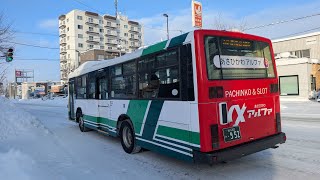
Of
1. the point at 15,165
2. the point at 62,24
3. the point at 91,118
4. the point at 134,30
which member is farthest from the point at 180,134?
the point at 134,30

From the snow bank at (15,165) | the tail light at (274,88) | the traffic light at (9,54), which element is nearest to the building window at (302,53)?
the traffic light at (9,54)

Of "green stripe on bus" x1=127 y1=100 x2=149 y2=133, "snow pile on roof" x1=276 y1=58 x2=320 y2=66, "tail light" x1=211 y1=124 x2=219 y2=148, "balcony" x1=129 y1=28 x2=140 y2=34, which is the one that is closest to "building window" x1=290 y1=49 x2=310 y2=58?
"snow pile on roof" x1=276 y1=58 x2=320 y2=66

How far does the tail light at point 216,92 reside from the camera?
560cm

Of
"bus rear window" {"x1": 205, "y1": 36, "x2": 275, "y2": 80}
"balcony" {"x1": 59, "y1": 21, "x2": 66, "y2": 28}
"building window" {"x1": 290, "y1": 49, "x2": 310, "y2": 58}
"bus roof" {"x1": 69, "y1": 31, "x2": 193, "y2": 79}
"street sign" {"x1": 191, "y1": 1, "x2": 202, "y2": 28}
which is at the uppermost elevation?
"balcony" {"x1": 59, "y1": 21, "x2": 66, "y2": 28}

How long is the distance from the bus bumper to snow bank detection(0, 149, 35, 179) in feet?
10.3

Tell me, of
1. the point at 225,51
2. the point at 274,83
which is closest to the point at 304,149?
the point at 274,83

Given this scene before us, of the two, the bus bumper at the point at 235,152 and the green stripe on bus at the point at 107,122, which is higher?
the green stripe on bus at the point at 107,122

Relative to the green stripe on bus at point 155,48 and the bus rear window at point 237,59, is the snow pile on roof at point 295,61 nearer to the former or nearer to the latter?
the bus rear window at point 237,59

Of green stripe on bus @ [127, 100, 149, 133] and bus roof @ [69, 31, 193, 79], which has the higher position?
bus roof @ [69, 31, 193, 79]

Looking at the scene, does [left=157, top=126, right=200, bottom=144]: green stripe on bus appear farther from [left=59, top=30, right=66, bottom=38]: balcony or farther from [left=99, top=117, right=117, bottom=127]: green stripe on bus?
[left=59, top=30, right=66, bottom=38]: balcony

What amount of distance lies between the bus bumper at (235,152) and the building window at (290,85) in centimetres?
2656

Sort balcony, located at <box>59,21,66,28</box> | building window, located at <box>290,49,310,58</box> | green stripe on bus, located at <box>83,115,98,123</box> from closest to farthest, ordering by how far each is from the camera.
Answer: green stripe on bus, located at <box>83,115,98,123</box> → building window, located at <box>290,49,310,58</box> → balcony, located at <box>59,21,66,28</box>

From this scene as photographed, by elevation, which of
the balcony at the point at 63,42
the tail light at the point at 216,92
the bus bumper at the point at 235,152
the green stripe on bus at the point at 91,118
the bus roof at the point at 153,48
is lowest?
the bus bumper at the point at 235,152

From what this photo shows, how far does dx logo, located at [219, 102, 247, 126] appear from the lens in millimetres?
5699
